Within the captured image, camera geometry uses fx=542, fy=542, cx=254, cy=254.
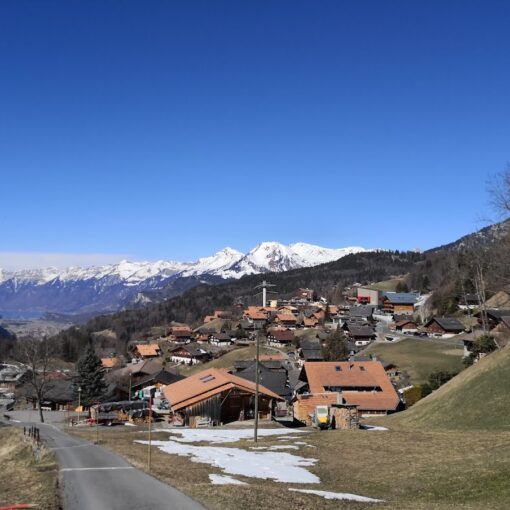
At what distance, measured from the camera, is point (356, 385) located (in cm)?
6338

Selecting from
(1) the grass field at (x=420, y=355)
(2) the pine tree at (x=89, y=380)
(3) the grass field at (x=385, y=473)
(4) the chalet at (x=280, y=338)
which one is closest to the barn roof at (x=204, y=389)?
(3) the grass field at (x=385, y=473)

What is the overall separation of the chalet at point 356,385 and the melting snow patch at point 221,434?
14.7 m

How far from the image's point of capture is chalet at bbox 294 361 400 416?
197 feet

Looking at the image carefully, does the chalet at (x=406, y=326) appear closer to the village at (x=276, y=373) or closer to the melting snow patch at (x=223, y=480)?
the village at (x=276, y=373)

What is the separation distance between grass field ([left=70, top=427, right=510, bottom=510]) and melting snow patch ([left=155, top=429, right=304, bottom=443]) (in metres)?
3.43

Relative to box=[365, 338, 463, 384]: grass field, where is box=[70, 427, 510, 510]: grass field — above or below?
above

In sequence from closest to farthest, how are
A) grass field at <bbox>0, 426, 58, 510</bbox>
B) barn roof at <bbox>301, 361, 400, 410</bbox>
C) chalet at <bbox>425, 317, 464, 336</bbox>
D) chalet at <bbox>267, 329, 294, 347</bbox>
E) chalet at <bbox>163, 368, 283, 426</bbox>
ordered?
1. grass field at <bbox>0, 426, 58, 510</bbox>
2. chalet at <bbox>163, 368, 283, 426</bbox>
3. barn roof at <bbox>301, 361, 400, 410</bbox>
4. chalet at <bbox>425, 317, 464, 336</bbox>
5. chalet at <bbox>267, 329, 294, 347</bbox>

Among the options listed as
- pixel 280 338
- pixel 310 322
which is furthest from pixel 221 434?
pixel 310 322

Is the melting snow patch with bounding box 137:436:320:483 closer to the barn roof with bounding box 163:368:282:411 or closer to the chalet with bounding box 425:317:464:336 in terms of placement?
the barn roof with bounding box 163:368:282:411

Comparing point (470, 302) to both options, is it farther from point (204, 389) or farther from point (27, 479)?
point (27, 479)

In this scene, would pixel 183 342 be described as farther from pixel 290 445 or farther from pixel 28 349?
pixel 290 445

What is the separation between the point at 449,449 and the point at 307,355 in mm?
86563

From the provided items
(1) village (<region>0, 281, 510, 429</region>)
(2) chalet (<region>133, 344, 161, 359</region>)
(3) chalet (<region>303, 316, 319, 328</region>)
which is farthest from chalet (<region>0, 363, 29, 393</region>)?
(3) chalet (<region>303, 316, 319, 328</region>)

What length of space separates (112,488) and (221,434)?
78.7 feet
